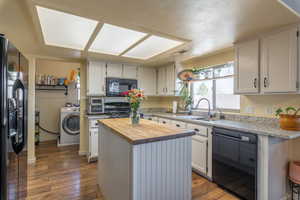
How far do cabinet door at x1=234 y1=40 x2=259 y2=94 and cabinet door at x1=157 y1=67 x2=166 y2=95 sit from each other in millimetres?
1955

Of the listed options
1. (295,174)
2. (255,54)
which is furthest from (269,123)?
(255,54)

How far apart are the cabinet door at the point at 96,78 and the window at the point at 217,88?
2.24 meters

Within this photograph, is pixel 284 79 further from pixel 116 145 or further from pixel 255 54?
pixel 116 145

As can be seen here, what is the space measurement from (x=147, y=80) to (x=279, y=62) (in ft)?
9.52

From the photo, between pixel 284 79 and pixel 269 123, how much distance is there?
2.37 ft

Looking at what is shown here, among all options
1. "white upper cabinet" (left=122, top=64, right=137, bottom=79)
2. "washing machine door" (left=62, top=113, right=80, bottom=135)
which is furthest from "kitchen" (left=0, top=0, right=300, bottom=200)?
"washing machine door" (left=62, top=113, right=80, bottom=135)

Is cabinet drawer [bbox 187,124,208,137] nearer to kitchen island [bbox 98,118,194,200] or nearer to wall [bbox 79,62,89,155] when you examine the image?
kitchen island [bbox 98,118,194,200]

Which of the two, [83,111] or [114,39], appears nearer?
[114,39]

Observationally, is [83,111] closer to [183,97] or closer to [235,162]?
[183,97]

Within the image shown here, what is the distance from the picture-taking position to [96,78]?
3.60 meters

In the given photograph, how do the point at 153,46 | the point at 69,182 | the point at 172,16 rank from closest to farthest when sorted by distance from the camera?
the point at 172,16 < the point at 69,182 < the point at 153,46

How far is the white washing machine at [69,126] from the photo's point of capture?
4434 millimetres

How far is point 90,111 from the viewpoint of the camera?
3.58m

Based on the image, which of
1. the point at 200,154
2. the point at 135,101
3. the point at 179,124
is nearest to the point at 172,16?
the point at 135,101
